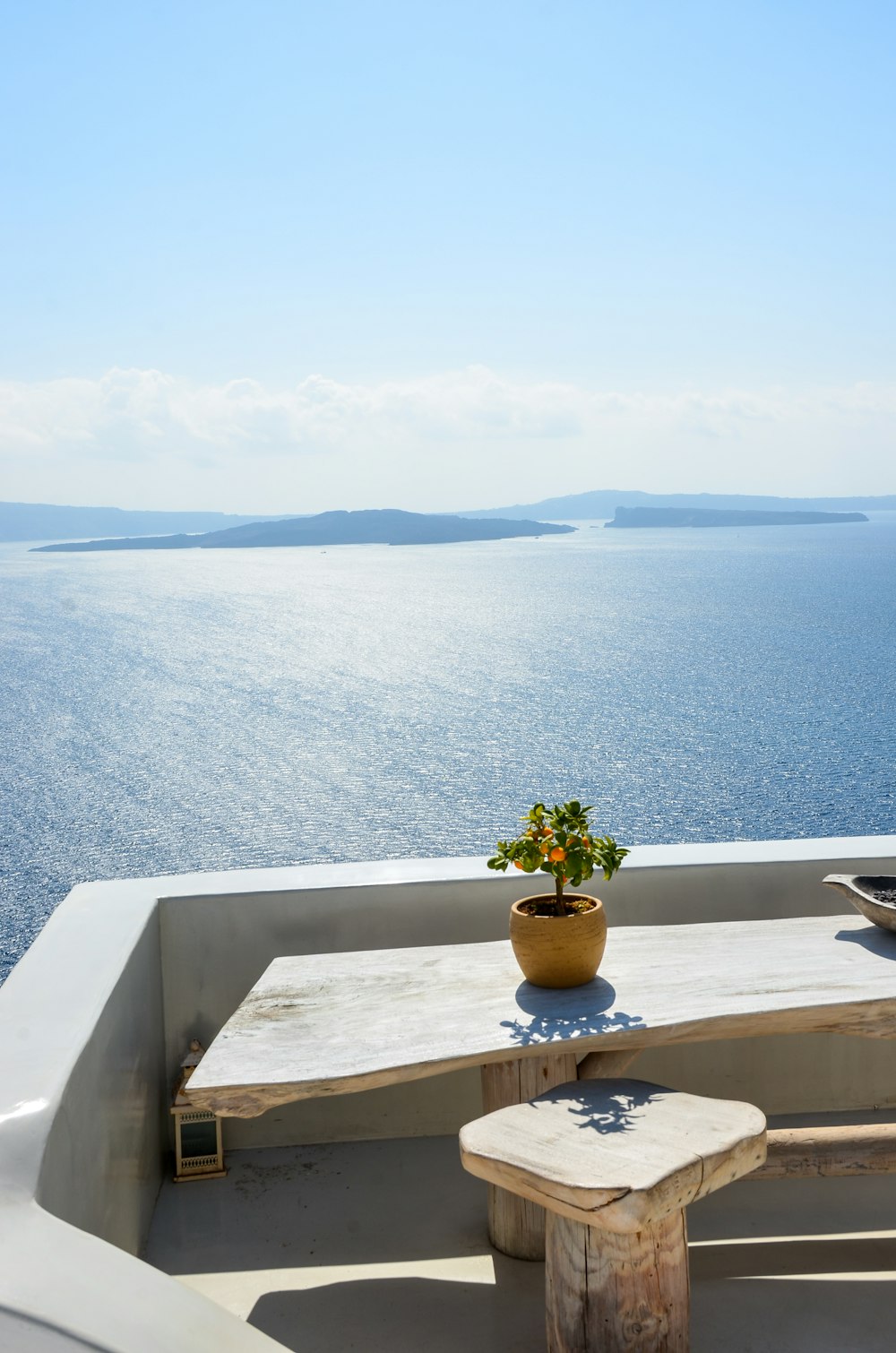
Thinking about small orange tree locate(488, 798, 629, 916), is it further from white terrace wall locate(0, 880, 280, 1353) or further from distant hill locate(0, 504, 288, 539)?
distant hill locate(0, 504, 288, 539)

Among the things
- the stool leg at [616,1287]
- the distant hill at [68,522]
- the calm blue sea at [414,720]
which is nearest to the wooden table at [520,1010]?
the stool leg at [616,1287]

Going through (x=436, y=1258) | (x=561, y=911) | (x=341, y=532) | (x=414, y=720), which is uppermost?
(x=341, y=532)

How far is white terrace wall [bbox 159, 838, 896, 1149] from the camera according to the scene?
8.07 ft

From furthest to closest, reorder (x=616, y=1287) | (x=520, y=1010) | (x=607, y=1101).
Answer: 1. (x=520, y=1010)
2. (x=607, y=1101)
3. (x=616, y=1287)

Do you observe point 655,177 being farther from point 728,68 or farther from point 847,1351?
point 847,1351

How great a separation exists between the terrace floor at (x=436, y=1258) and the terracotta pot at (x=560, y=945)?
57 cm

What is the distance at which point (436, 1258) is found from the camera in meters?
2.12

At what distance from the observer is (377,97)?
21312 mm

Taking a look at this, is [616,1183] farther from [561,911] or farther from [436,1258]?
[436,1258]

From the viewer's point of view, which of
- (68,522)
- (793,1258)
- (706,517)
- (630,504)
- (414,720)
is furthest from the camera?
(630,504)

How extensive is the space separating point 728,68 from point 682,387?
4600cm

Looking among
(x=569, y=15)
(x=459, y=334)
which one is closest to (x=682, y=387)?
(x=459, y=334)

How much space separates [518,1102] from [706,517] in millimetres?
116635

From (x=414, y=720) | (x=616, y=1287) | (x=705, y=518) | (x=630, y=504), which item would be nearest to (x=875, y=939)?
(x=616, y=1287)
